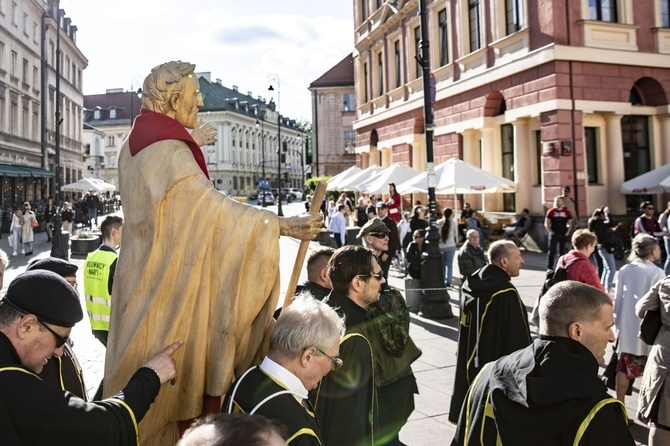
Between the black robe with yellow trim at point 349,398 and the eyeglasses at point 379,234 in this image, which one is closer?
the black robe with yellow trim at point 349,398

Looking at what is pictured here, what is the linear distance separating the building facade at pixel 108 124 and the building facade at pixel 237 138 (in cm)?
1188

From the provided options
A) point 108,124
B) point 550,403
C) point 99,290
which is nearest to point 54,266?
point 99,290

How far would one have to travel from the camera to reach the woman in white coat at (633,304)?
5.39 metres

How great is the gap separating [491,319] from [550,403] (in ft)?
8.45

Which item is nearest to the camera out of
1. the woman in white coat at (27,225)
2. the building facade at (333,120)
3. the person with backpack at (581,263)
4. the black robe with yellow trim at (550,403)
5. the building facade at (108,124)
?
the black robe with yellow trim at (550,403)

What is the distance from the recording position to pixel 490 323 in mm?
4773

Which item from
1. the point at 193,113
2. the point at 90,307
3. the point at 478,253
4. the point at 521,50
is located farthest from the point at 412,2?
the point at 193,113

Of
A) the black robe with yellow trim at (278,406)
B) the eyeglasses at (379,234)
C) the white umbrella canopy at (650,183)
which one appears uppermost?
the white umbrella canopy at (650,183)

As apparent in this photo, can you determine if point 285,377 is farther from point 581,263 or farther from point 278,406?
point 581,263

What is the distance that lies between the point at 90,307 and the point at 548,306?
4.46 meters

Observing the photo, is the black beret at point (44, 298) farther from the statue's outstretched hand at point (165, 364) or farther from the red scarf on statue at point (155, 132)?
the red scarf on statue at point (155, 132)

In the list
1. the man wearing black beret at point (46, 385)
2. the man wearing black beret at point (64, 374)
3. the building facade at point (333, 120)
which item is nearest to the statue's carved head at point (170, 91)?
the man wearing black beret at point (46, 385)

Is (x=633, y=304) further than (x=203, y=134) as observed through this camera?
Yes

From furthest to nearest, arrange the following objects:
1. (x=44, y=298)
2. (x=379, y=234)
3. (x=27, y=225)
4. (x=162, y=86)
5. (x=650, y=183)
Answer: (x=27, y=225) < (x=650, y=183) < (x=379, y=234) < (x=162, y=86) < (x=44, y=298)
